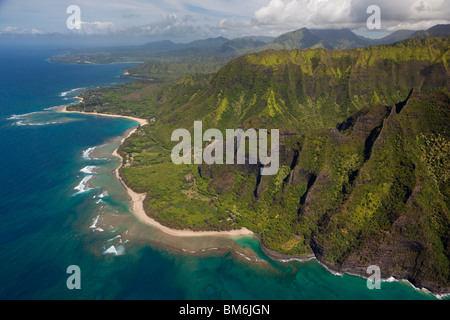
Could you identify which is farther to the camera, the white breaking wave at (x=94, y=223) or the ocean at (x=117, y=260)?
the white breaking wave at (x=94, y=223)

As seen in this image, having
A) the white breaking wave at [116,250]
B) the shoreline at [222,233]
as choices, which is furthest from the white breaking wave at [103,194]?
the white breaking wave at [116,250]

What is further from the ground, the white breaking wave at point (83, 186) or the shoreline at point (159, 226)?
the white breaking wave at point (83, 186)

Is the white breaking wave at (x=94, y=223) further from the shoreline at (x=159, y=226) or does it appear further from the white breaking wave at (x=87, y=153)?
the white breaking wave at (x=87, y=153)

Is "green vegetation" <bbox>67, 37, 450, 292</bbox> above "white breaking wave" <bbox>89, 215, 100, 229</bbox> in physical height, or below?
above

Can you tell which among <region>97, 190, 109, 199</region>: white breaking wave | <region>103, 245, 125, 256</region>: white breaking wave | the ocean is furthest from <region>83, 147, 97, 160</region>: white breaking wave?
<region>103, 245, 125, 256</region>: white breaking wave

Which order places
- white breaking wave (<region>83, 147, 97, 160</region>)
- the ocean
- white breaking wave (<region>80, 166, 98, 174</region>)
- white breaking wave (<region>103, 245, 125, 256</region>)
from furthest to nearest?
white breaking wave (<region>83, 147, 97, 160</region>) → white breaking wave (<region>80, 166, 98, 174</region>) → white breaking wave (<region>103, 245, 125, 256</region>) → the ocean

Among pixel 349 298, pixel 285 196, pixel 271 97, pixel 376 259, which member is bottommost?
pixel 349 298

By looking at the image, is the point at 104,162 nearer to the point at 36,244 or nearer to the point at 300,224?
the point at 36,244

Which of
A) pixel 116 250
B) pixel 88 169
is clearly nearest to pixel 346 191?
pixel 116 250

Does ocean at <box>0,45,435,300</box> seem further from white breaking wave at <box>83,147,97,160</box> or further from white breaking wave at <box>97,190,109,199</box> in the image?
white breaking wave at <box>83,147,97,160</box>

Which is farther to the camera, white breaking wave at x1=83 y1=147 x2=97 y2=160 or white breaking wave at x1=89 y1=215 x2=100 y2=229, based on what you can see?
white breaking wave at x1=83 y1=147 x2=97 y2=160

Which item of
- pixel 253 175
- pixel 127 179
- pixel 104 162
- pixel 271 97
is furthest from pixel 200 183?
pixel 271 97
